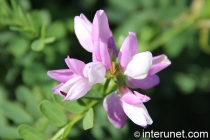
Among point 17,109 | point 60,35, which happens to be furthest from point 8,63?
point 17,109

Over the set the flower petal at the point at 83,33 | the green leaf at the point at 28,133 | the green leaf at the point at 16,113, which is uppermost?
the flower petal at the point at 83,33

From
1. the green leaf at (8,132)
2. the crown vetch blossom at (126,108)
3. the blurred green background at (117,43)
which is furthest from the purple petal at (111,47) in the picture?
the green leaf at (8,132)

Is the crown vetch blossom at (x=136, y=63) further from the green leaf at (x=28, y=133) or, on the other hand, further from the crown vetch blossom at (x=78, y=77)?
the green leaf at (x=28, y=133)

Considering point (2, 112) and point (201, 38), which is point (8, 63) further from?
point (201, 38)

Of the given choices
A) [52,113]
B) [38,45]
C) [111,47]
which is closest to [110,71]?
[111,47]

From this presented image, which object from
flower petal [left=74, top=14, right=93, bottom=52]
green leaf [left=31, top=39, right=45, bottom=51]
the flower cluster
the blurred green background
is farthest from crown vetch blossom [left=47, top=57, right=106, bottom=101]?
the blurred green background

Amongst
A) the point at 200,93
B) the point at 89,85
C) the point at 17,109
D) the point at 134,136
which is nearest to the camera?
the point at 89,85
